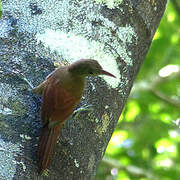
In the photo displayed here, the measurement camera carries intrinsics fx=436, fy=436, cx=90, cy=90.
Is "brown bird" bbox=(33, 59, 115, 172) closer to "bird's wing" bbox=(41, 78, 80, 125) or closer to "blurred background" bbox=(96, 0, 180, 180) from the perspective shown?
"bird's wing" bbox=(41, 78, 80, 125)

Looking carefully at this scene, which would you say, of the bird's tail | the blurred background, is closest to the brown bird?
the bird's tail

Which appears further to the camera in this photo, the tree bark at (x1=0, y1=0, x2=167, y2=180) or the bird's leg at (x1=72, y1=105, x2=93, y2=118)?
the bird's leg at (x1=72, y1=105, x2=93, y2=118)

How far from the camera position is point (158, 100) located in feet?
15.9

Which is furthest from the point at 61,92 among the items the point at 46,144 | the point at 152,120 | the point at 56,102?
the point at 152,120

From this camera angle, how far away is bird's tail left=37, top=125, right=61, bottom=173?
1602 millimetres

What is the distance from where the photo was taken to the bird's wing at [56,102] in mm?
1825

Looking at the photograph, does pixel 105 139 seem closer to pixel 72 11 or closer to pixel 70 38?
pixel 70 38

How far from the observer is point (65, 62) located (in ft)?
6.48

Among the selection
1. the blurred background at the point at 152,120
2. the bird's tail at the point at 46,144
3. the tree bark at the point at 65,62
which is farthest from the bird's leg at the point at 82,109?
the blurred background at the point at 152,120

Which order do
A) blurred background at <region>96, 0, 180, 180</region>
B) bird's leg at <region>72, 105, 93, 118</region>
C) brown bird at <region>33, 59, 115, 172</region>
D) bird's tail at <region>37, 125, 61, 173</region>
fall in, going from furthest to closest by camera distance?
blurred background at <region>96, 0, 180, 180</region>
bird's leg at <region>72, 105, 93, 118</region>
brown bird at <region>33, 59, 115, 172</region>
bird's tail at <region>37, 125, 61, 173</region>

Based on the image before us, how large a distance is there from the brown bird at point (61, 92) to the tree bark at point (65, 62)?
0.03m

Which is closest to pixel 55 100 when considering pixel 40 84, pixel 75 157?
pixel 40 84

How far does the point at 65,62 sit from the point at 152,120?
2769mm

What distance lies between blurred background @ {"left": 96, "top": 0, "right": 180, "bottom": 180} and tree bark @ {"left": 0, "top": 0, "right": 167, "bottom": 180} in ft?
7.70
